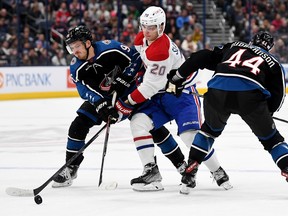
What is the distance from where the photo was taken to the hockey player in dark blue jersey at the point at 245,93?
420cm

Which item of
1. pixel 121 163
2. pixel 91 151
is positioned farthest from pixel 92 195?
pixel 91 151

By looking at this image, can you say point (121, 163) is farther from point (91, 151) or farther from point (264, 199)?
point (264, 199)

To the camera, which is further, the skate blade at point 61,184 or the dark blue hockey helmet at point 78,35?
the skate blade at point 61,184

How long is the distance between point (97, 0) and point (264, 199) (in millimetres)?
10715

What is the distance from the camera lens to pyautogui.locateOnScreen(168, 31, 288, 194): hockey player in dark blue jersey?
4203mm

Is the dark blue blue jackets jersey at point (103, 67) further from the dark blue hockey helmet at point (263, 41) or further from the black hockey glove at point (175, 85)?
the dark blue hockey helmet at point (263, 41)

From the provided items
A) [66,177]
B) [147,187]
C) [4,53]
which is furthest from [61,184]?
[4,53]

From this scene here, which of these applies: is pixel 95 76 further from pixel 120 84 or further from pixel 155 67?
pixel 155 67

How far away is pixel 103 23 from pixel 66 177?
31.4 feet

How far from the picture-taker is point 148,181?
4637 mm

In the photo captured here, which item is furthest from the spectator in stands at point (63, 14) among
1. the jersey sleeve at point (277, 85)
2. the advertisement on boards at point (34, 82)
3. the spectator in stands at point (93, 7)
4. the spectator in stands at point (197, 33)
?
the jersey sleeve at point (277, 85)

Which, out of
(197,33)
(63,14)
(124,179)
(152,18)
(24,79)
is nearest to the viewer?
(152,18)

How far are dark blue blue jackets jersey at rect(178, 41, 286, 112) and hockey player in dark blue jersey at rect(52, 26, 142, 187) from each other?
61 centimetres

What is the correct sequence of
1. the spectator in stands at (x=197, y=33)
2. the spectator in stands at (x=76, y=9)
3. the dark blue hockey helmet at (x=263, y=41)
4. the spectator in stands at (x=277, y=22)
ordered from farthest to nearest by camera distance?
the spectator in stands at (x=277, y=22)
the spectator in stands at (x=197, y=33)
the spectator in stands at (x=76, y=9)
the dark blue hockey helmet at (x=263, y=41)
